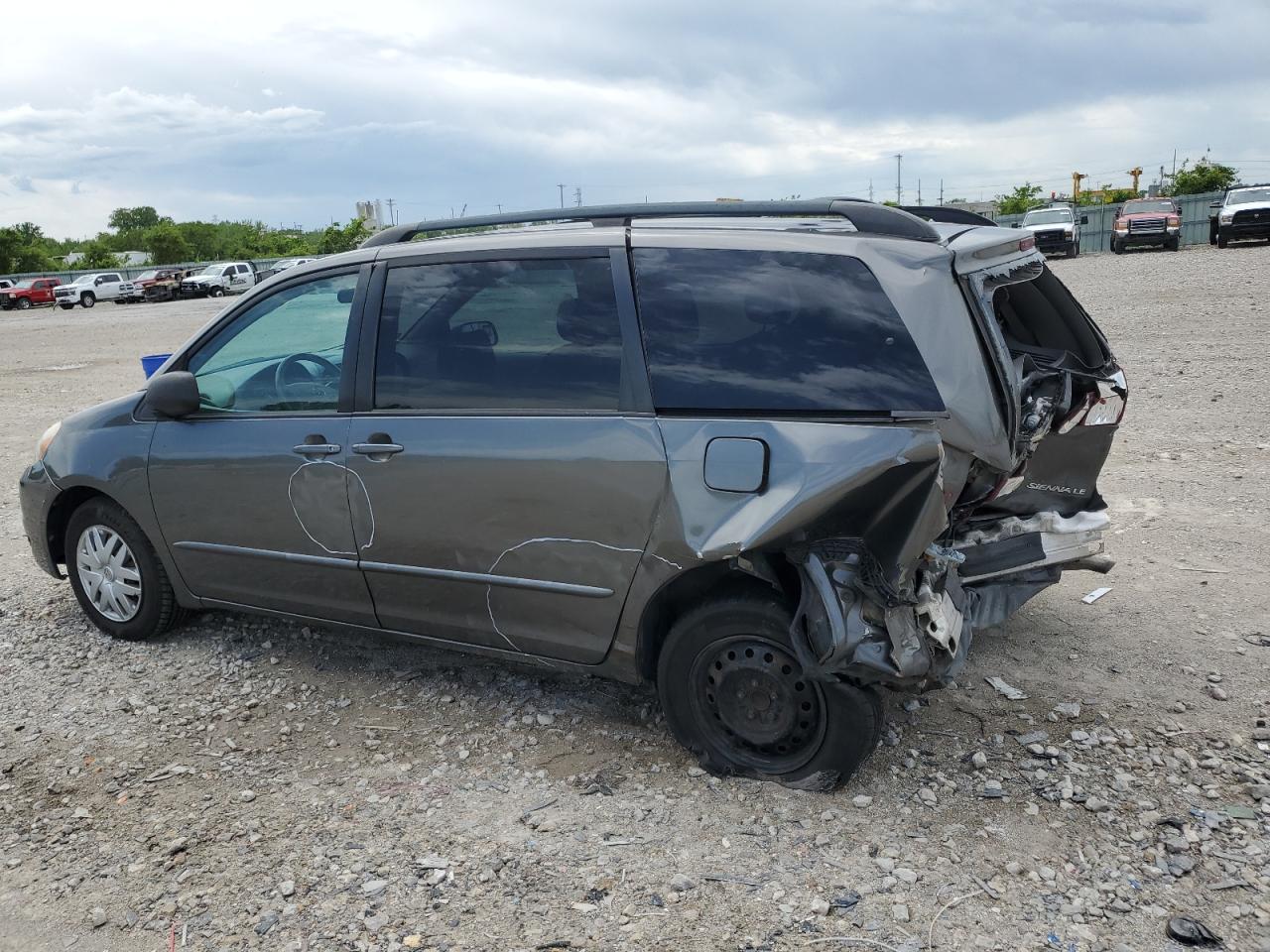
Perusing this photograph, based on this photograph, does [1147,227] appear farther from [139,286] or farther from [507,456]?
[139,286]

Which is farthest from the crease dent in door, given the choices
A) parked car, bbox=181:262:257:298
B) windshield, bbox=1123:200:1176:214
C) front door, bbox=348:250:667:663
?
parked car, bbox=181:262:257:298

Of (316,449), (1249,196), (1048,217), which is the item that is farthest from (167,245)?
(316,449)

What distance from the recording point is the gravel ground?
294 cm

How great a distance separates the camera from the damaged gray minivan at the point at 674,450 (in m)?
3.26

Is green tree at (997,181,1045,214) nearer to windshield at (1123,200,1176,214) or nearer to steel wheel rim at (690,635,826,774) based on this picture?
windshield at (1123,200,1176,214)

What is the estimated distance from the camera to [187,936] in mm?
2943

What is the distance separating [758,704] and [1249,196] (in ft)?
103

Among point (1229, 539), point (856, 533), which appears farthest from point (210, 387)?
point (1229, 539)

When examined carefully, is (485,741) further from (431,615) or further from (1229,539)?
(1229,539)

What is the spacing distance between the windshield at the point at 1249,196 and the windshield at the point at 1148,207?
2.17m

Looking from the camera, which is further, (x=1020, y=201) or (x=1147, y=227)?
(x=1020, y=201)

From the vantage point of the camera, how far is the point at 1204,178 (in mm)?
55250

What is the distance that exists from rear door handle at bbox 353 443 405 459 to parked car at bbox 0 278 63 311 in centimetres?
4942

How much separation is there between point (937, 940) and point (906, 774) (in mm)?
845
